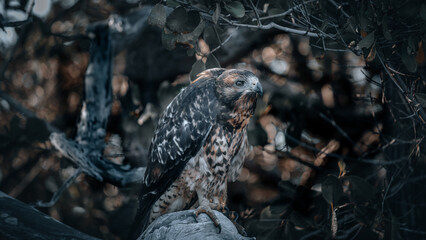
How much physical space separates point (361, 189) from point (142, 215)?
128 cm

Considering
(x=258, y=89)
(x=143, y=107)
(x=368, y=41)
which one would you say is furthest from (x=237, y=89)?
(x=143, y=107)

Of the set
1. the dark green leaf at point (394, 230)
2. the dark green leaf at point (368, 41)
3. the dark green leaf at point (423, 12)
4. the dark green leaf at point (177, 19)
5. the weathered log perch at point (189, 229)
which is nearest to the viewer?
the dark green leaf at point (423, 12)

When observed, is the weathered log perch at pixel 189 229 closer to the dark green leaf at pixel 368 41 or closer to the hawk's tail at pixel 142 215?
the hawk's tail at pixel 142 215

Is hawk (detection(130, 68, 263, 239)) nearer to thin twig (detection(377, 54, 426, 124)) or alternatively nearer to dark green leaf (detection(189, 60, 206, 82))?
dark green leaf (detection(189, 60, 206, 82))

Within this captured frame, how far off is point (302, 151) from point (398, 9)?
2.27 m

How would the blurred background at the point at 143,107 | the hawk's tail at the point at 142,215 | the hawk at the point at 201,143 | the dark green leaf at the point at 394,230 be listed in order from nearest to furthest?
the dark green leaf at the point at 394,230 → the hawk at the point at 201,143 → the hawk's tail at the point at 142,215 → the blurred background at the point at 143,107

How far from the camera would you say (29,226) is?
2320mm

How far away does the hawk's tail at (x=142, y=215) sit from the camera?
247cm

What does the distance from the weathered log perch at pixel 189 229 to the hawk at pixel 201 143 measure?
0.06m

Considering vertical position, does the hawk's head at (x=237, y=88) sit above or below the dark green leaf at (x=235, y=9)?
below

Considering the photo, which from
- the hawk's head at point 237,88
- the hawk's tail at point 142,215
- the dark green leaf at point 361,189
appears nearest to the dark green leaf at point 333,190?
the dark green leaf at point 361,189

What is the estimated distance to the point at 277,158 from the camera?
3.94m

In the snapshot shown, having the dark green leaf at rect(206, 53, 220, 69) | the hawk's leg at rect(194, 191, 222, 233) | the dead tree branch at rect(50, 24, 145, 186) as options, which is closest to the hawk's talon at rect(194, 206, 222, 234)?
the hawk's leg at rect(194, 191, 222, 233)

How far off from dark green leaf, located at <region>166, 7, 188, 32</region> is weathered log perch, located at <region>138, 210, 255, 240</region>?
3.14ft
